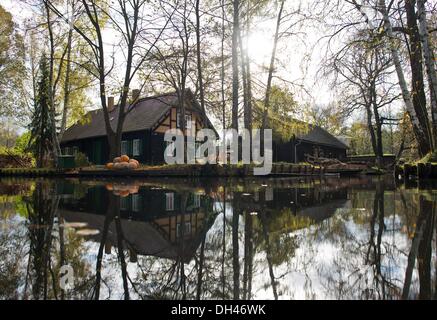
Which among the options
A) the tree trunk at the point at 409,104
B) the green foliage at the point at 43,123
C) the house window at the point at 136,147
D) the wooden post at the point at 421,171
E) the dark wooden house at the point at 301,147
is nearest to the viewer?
the wooden post at the point at 421,171

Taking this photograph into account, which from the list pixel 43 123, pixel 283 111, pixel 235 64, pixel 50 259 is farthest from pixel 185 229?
pixel 43 123

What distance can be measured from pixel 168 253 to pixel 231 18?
16302mm

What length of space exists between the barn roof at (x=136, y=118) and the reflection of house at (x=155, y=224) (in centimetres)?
1828

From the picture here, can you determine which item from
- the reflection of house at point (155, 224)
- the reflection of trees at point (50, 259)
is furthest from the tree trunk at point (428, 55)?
the reflection of trees at point (50, 259)

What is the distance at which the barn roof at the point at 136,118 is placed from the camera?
1009 inches

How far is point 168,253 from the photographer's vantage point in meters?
2.30

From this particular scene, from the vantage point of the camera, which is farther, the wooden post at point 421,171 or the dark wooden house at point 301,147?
the dark wooden house at point 301,147

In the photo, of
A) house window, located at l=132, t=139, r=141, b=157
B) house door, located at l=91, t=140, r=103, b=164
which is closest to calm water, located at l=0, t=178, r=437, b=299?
house window, located at l=132, t=139, r=141, b=157

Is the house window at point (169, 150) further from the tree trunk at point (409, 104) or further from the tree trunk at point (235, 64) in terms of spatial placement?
the tree trunk at point (409, 104)

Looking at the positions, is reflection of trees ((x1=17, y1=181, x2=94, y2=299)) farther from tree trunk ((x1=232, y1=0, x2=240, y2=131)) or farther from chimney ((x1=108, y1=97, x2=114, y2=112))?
chimney ((x1=108, y1=97, x2=114, y2=112))

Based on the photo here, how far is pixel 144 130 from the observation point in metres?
25.2
